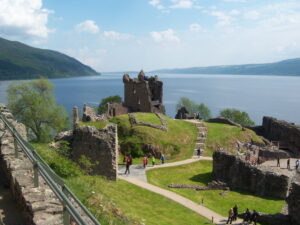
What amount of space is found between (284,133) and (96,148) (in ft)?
157

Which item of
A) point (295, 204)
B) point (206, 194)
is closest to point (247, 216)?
point (295, 204)

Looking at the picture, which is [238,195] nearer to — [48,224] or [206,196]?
[206,196]

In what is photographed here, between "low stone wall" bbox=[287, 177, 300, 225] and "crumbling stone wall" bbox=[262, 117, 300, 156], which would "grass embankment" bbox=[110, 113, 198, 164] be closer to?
"low stone wall" bbox=[287, 177, 300, 225]

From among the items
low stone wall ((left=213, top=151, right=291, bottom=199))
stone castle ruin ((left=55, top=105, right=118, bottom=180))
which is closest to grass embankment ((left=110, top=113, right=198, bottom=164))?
low stone wall ((left=213, top=151, right=291, bottom=199))

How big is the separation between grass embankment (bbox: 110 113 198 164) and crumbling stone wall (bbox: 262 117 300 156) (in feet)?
72.6

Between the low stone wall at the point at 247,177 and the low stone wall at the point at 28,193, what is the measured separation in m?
26.7

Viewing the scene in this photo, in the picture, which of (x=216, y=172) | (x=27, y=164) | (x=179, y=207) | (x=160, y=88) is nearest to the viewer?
(x=27, y=164)

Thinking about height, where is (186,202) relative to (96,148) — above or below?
below

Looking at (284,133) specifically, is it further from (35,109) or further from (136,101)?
(35,109)

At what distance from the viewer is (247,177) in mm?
30594

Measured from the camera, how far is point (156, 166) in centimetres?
3462

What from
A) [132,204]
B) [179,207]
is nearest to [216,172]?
[179,207]

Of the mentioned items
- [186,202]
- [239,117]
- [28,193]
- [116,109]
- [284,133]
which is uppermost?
[28,193]

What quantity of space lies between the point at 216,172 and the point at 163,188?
8.70 m
